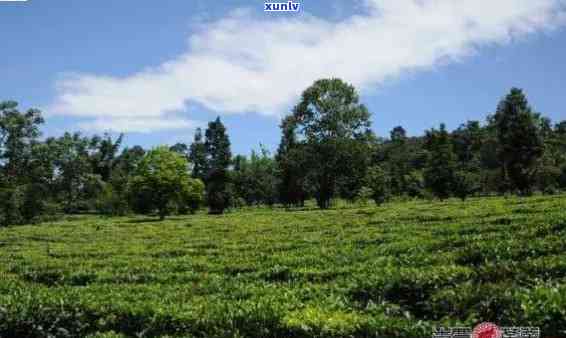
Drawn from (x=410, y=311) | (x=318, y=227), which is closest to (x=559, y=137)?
→ (x=318, y=227)

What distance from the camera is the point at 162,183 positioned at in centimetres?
6856

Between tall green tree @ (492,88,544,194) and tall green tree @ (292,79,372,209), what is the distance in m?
18.1

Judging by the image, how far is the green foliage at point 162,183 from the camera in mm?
68812

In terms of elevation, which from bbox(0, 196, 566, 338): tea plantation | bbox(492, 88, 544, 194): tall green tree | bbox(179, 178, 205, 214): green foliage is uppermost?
bbox(492, 88, 544, 194): tall green tree

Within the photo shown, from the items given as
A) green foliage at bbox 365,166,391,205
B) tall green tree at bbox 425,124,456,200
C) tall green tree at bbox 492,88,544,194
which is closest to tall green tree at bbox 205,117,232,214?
green foliage at bbox 365,166,391,205

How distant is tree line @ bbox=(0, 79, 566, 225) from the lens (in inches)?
2657

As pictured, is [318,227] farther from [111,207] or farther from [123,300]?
[111,207]

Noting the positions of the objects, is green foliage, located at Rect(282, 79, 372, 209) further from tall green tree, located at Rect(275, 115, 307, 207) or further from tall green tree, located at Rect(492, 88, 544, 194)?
tall green tree, located at Rect(492, 88, 544, 194)

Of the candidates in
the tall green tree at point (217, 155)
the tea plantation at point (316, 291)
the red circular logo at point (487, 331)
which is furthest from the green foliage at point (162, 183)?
the red circular logo at point (487, 331)

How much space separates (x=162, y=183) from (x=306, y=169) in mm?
19896

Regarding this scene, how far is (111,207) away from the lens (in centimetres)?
8794

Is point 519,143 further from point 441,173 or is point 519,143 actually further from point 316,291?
point 316,291

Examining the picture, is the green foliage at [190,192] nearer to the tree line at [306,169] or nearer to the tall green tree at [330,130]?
the tree line at [306,169]

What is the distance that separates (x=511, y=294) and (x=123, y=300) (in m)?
8.59
